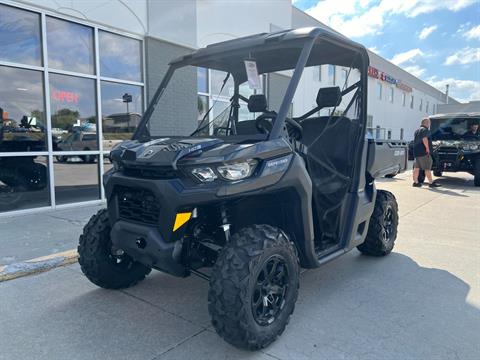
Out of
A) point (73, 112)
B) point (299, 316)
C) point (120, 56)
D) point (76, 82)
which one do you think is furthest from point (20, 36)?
point (299, 316)

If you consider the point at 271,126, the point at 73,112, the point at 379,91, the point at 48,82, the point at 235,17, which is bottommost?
the point at 271,126

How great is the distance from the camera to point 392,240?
4629 millimetres

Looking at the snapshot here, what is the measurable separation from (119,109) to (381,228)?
19.5 feet

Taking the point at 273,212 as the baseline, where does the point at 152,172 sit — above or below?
above

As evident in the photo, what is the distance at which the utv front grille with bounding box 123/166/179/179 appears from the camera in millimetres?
2533

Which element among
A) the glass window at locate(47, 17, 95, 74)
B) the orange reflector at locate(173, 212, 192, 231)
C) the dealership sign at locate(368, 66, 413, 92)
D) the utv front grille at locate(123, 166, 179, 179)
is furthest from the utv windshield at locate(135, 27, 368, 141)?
the dealership sign at locate(368, 66, 413, 92)

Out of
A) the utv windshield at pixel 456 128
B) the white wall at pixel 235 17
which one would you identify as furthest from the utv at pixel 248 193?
the utv windshield at pixel 456 128

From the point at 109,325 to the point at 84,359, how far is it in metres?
0.45

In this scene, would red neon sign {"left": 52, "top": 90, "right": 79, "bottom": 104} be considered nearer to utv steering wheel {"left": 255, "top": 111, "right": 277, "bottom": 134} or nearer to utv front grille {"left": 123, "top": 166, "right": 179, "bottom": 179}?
utv front grille {"left": 123, "top": 166, "right": 179, "bottom": 179}

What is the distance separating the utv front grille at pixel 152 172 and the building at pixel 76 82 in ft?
6.64

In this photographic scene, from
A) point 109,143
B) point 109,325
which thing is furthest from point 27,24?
point 109,325

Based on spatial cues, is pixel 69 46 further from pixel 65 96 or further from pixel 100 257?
pixel 100 257

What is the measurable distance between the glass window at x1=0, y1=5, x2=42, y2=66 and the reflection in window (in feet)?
5.53

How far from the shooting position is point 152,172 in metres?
2.64
